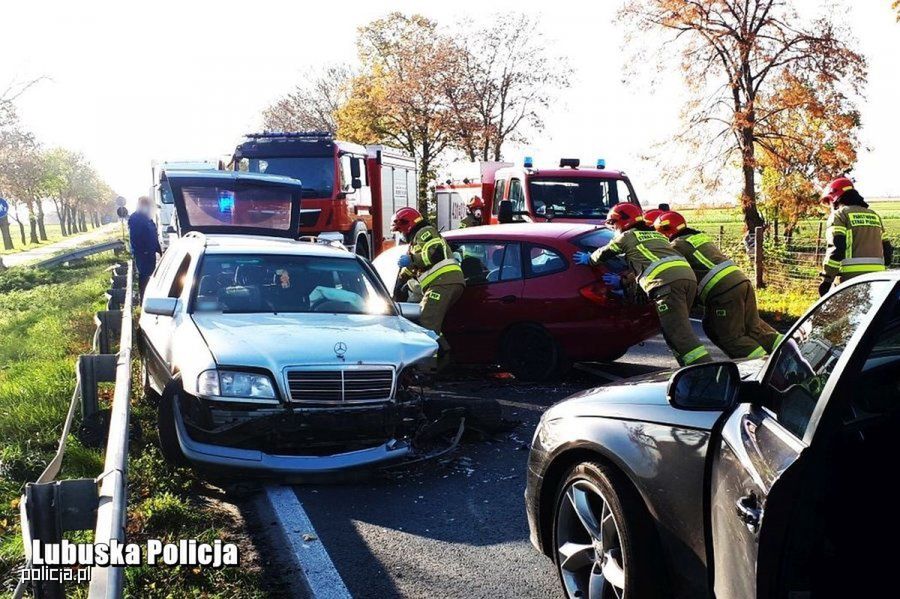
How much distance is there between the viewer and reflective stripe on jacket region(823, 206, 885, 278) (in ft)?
27.6

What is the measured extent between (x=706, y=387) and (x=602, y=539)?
79 centimetres

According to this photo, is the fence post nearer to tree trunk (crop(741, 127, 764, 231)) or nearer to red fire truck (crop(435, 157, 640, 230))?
tree trunk (crop(741, 127, 764, 231))

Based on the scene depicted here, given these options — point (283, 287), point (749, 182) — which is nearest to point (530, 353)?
point (283, 287)

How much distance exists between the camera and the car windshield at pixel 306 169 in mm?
16062

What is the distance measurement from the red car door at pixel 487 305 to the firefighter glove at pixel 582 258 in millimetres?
583

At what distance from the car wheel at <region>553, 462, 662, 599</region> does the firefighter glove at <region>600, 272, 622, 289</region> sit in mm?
4681

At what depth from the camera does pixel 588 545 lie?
3529 mm

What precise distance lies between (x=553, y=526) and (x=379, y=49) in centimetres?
4350

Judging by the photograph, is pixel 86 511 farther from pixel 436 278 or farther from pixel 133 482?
pixel 436 278

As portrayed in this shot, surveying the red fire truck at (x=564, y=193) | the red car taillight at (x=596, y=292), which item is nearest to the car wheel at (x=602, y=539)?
the red car taillight at (x=596, y=292)

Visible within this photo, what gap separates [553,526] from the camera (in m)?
3.76

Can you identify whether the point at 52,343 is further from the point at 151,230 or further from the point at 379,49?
the point at 379,49

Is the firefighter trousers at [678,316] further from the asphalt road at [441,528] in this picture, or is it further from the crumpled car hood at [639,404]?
the crumpled car hood at [639,404]

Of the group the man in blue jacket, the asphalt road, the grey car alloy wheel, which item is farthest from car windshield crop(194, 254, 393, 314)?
the man in blue jacket
